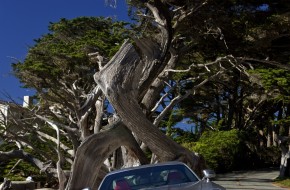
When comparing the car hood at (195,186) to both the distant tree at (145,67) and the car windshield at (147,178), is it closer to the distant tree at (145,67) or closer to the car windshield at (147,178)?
the car windshield at (147,178)

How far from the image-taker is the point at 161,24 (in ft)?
59.0

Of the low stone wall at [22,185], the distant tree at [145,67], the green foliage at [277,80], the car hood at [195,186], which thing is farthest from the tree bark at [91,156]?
the green foliage at [277,80]

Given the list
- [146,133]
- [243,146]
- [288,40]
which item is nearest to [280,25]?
[288,40]

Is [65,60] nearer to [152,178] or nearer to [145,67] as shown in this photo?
[145,67]

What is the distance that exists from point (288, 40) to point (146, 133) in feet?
39.4

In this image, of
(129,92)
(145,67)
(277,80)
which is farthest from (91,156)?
(277,80)

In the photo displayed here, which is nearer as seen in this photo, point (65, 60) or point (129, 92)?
point (129, 92)

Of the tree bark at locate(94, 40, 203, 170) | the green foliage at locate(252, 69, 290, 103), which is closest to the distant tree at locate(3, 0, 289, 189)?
the tree bark at locate(94, 40, 203, 170)

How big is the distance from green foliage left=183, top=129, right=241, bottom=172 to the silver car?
22217 mm

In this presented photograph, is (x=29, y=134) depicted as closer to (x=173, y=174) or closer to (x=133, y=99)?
(x=133, y=99)

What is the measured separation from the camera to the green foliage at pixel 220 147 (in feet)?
101

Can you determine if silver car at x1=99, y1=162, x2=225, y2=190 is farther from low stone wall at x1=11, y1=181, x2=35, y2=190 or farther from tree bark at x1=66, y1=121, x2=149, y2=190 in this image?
low stone wall at x1=11, y1=181, x2=35, y2=190

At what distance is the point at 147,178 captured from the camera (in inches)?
308

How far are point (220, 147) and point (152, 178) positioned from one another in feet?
80.9
